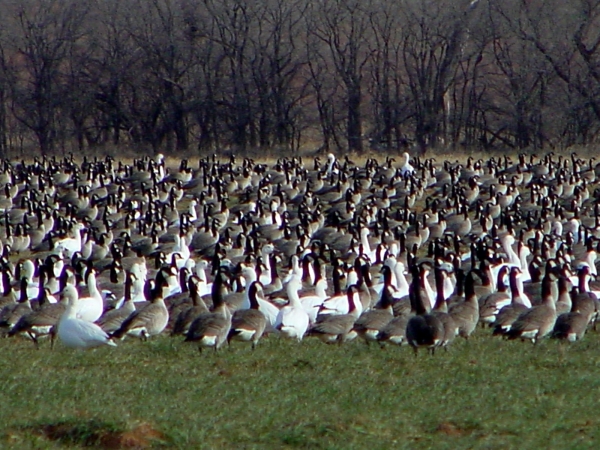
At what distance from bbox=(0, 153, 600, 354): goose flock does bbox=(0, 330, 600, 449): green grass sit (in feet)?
2.51

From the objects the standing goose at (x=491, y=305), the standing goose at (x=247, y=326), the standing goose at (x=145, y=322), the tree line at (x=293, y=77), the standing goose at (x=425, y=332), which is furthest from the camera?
the tree line at (x=293, y=77)

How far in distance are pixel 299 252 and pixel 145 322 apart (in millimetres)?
11484

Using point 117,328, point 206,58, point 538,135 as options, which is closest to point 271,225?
point 117,328

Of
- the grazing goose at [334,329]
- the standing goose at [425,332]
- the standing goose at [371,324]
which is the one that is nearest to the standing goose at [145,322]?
the grazing goose at [334,329]

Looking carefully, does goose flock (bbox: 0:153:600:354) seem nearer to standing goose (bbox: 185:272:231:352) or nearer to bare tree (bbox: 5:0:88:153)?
standing goose (bbox: 185:272:231:352)

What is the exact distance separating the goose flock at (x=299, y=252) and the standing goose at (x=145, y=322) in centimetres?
3

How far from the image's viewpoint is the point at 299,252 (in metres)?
25.6

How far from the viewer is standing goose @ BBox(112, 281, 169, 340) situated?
1423 cm

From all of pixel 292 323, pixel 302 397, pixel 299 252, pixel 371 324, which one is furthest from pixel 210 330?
pixel 299 252

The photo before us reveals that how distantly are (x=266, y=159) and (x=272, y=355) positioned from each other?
39.2 m

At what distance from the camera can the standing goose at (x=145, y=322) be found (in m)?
14.2

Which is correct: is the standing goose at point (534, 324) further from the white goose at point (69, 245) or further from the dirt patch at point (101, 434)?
the white goose at point (69, 245)

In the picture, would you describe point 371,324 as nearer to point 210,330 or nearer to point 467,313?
point 467,313

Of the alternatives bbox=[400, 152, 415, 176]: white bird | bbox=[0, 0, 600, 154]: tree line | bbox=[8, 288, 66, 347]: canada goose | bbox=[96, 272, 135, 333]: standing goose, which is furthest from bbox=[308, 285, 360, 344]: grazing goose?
bbox=[0, 0, 600, 154]: tree line
